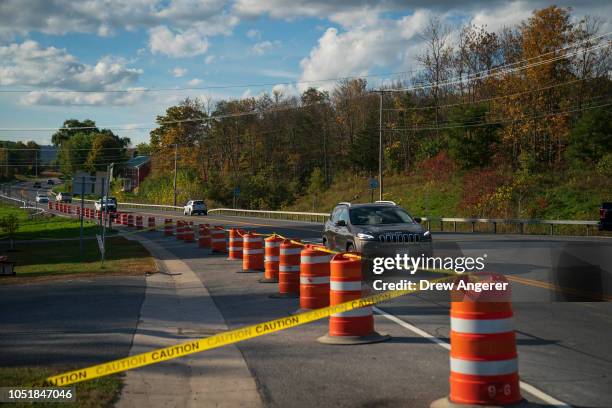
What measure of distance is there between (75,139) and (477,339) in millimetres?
162377

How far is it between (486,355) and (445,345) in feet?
9.11

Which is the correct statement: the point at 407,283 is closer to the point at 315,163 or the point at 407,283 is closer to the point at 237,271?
the point at 237,271

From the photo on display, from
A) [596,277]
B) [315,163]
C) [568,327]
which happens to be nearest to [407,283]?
[596,277]

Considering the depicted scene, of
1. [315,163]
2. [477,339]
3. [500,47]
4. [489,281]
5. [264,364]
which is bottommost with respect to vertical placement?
[264,364]

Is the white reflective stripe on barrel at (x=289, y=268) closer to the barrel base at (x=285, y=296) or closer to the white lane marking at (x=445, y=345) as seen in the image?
the barrel base at (x=285, y=296)

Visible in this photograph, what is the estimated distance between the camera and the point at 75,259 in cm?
2652

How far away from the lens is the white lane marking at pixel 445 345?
631 centimetres

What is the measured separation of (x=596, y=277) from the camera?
15281 mm

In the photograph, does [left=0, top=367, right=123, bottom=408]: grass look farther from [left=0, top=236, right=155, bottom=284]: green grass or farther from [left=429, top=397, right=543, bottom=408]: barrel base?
[left=0, top=236, right=155, bottom=284]: green grass

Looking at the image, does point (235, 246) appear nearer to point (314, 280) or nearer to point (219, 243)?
point (219, 243)

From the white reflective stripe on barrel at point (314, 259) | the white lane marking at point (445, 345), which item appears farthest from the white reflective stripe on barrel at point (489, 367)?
the white reflective stripe on barrel at point (314, 259)

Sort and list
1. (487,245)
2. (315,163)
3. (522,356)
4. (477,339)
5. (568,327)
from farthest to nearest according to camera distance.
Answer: (315,163) → (487,245) → (568,327) → (522,356) → (477,339)

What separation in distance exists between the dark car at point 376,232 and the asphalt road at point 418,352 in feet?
7.76

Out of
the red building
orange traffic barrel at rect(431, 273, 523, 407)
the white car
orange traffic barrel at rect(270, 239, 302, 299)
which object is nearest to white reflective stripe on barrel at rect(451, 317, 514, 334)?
orange traffic barrel at rect(431, 273, 523, 407)
